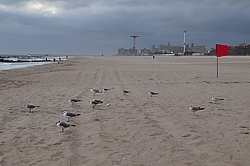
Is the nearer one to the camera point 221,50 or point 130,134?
point 130,134

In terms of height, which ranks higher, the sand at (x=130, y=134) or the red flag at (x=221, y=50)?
the red flag at (x=221, y=50)

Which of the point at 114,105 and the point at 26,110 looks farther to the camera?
the point at 114,105

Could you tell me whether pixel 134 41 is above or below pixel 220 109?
above

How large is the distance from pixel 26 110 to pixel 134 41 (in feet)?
545

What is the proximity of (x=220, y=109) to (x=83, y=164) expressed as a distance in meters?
5.03

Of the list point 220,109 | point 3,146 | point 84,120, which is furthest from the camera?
point 220,109

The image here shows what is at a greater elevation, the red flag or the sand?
the red flag

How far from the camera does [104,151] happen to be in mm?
4512

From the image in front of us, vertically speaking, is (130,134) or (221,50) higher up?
(221,50)

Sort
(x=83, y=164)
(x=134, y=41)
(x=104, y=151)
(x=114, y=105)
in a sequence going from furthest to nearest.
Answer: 1. (x=134, y=41)
2. (x=114, y=105)
3. (x=104, y=151)
4. (x=83, y=164)

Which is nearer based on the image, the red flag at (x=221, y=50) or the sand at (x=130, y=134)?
the sand at (x=130, y=134)

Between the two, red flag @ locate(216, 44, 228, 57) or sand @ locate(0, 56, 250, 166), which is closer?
sand @ locate(0, 56, 250, 166)

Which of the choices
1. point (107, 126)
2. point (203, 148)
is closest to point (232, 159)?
point (203, 148)

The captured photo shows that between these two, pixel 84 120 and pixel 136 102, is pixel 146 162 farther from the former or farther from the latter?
pixel 136 102
